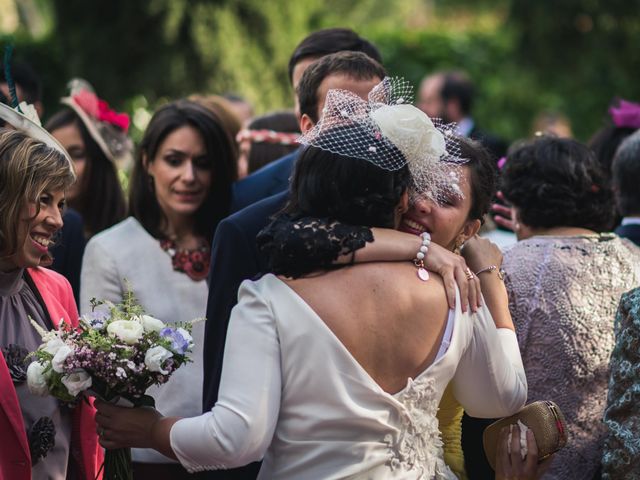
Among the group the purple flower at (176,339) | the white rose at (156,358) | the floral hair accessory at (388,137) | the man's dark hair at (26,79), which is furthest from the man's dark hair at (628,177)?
the man's dark hair at (26,79)

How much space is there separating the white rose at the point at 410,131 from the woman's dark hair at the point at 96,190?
328 cm

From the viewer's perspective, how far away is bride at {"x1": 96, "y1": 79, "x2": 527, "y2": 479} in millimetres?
2842

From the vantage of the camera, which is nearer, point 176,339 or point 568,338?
point 176,339

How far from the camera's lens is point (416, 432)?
301 cm

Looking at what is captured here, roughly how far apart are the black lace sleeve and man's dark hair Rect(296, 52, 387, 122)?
1078 mm

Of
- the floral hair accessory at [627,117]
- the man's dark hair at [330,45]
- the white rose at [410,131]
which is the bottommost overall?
the floral hair accessory at [627,117]

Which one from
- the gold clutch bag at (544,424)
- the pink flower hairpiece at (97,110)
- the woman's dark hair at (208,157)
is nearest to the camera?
the gold clutch bag at (544,424)

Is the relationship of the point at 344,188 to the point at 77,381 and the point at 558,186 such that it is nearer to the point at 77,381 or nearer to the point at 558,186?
the point at 77,381

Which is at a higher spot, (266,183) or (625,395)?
(266,183)

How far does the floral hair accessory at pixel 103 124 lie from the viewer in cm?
608

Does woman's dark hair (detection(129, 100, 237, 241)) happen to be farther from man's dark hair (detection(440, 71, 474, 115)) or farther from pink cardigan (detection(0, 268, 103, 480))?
man's dark hair (detection(440, 71, 474, 115))

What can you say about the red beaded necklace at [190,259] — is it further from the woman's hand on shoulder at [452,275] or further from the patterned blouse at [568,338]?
the woman's hand on shoulder at [452,275]

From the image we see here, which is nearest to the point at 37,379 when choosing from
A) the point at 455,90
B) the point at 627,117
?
the point at 627,117

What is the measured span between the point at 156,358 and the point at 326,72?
56.5 inches
